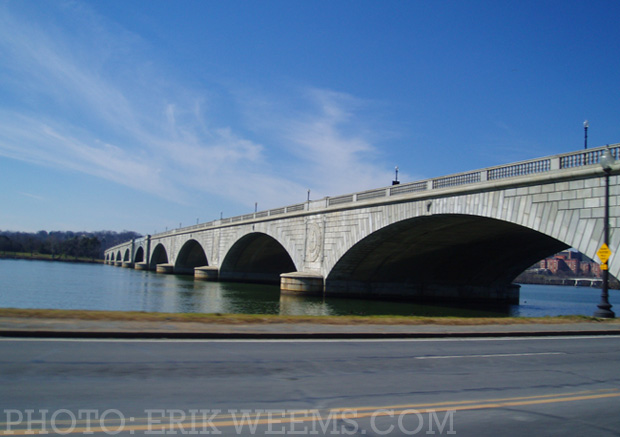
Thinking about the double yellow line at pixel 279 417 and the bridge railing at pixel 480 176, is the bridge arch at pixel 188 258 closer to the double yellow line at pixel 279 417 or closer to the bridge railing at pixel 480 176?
the bridge railing at pixel 480 176

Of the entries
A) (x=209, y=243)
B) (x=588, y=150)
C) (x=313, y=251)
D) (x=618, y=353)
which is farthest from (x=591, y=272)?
(x=618, y=353)

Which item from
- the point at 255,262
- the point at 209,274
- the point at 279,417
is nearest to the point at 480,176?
the point at 279,417

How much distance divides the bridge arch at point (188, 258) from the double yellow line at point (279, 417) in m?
84.8

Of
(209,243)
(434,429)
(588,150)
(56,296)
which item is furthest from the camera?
(209,243)

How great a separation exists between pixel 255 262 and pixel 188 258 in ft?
92.3

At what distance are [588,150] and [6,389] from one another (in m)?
22.4

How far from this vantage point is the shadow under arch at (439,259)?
115ft

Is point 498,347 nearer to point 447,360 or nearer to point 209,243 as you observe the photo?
point 447,360

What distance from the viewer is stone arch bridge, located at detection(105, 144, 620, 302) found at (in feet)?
72.9

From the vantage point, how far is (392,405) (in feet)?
21.1

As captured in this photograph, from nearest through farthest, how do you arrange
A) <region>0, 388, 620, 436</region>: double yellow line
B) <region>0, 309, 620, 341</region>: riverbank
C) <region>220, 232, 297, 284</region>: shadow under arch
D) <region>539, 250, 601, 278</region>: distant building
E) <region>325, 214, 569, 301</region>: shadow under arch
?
<region>0, 388, 620, 436</region>: double yellow line → <region>0, 309, 620, 341</region>: riverbank → <region>325, 214, 569, 301</region>: shadow under arch → <region>220, 232, 297, 284</region>: shadow under arch → <region>539, 250, 601, 278</region>: distant building

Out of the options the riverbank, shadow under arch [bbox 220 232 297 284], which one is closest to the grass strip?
the riverbank

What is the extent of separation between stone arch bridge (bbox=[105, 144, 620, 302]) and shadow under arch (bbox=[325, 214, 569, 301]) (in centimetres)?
8

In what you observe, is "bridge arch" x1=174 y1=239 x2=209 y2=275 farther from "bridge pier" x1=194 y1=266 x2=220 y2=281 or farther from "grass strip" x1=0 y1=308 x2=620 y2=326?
"grass strip" x1=0 y1=308 x2=620 y2=326
